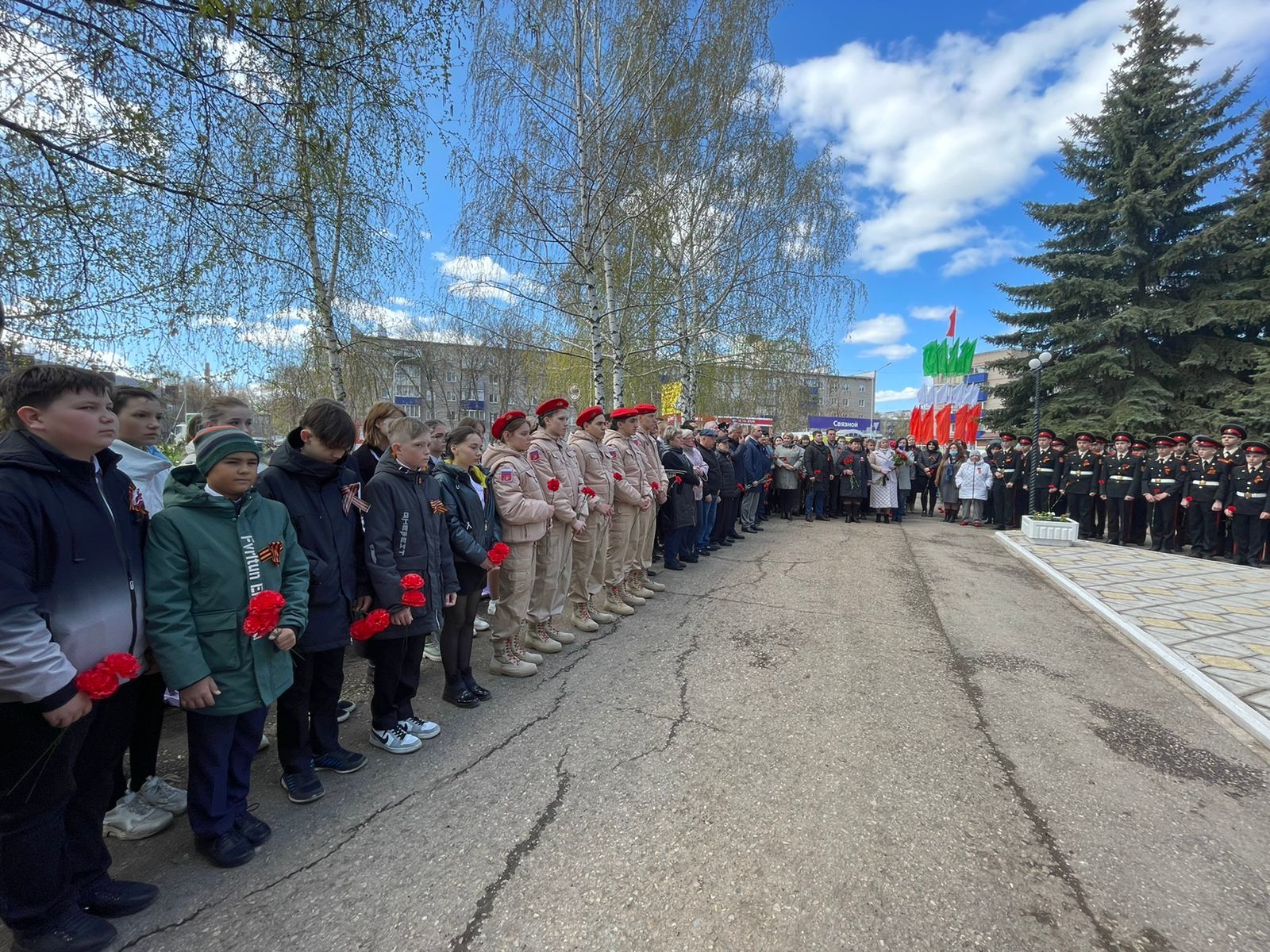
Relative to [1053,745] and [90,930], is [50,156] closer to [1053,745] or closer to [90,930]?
[90,930]

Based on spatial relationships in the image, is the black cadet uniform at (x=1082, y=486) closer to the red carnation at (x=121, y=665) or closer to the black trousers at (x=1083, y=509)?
the black trousers at (x=1083, y=509)

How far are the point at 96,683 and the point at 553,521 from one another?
309 centimetres

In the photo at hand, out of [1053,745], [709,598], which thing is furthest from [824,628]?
[1053,745]

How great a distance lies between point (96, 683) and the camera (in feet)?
6.34

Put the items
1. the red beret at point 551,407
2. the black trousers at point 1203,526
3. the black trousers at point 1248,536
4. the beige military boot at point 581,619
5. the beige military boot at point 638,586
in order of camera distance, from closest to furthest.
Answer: the red beret at point 551,407, the beige military boot at point 581,619, the beige military boot at point 638,586, the black trousers at point 1248,536, the black trousers at point 1203,526

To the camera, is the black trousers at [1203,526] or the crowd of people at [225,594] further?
the black trousers at [1203,526]

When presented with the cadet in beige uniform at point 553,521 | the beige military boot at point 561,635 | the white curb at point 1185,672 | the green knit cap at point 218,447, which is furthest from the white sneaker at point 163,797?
the white curb at point 1185,672

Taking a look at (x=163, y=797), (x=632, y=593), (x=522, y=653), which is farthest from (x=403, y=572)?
(x=632, y=593)

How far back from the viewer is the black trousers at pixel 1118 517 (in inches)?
440

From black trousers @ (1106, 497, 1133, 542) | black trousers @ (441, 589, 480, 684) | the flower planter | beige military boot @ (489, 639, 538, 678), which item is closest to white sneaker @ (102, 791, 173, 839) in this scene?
black trousers @ (441, 589, 480, 684)

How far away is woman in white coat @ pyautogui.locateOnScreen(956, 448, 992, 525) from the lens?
13977 millimetres

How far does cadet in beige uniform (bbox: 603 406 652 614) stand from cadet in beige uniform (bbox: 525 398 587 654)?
89 centimetres

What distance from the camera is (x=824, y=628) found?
18.6 ft

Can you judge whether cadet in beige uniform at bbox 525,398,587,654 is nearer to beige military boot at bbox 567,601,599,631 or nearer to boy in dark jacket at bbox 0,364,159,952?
beige military boot at bbox 567,601,599,631
